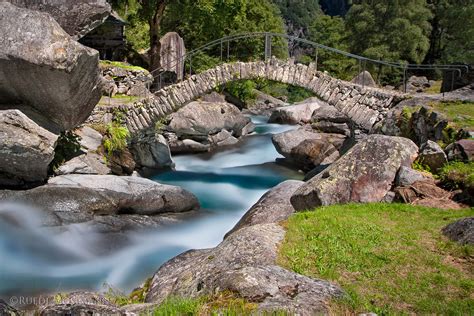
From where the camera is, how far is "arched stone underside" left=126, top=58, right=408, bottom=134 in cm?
Result: 1927

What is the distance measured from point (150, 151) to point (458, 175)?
13339mm

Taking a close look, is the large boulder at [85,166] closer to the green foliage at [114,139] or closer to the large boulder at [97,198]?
the large boulder at [97,198]

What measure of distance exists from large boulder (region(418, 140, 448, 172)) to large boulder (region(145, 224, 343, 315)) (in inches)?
192

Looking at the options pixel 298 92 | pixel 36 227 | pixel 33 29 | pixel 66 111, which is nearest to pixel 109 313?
pixel 36 227

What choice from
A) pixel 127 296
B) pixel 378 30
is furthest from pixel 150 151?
pixel 378 30

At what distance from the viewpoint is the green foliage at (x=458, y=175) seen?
10885 millimetres

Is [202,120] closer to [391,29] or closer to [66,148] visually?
[66,148]

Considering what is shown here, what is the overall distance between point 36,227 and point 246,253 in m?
6.96

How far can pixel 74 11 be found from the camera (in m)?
15.4

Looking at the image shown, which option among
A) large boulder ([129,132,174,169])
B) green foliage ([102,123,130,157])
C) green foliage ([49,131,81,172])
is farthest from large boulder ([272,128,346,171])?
green foliage ([49,131,81,172])

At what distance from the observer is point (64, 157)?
16.4 meters

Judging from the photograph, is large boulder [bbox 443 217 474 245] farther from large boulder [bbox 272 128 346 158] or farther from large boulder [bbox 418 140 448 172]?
large boulder [bbox 272 128 346 158]

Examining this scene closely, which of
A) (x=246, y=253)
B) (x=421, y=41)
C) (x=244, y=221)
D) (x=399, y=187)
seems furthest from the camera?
(x=421, y=41)

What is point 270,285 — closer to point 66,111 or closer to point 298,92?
point 66,111
